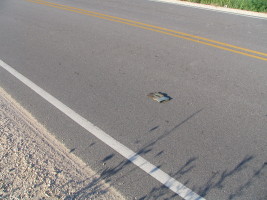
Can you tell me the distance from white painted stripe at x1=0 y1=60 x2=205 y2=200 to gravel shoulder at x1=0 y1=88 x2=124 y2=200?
1.62ft

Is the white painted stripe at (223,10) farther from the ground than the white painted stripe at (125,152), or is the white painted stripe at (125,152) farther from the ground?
the white painted stripe at (223,10)

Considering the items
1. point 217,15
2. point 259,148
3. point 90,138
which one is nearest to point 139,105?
point 90,138

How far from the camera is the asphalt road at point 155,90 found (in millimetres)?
3549

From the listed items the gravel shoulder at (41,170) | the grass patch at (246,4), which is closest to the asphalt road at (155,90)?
the gravel shoulder at (41,170)

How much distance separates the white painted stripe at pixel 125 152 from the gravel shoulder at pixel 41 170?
0.49 metres

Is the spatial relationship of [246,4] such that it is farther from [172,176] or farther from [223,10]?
[172,176]

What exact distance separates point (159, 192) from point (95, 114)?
194 cm

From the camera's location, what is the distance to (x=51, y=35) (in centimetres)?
918

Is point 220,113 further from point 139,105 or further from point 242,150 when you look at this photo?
point 139,105

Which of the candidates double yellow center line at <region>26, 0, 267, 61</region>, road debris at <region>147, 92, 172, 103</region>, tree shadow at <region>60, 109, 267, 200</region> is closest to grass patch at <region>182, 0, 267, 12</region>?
double yellow center line at <region>26, 0, 267, 61</region>

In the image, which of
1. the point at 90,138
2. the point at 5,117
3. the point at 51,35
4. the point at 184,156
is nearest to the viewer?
the point at 184,156

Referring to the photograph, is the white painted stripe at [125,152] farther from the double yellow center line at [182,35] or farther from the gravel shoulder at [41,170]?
the double yellow center line at [182,35]

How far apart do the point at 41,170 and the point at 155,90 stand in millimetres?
2692

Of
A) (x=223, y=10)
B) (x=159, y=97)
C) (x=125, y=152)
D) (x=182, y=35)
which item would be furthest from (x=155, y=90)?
(x=223, y=10)
